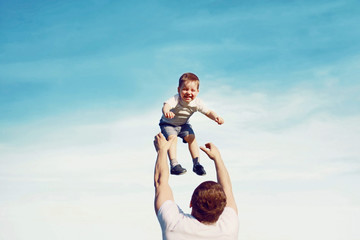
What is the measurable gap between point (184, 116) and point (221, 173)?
11.7 ft

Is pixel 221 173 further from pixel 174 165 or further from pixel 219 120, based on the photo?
pixel 219 120

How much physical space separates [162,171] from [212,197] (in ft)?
3.07

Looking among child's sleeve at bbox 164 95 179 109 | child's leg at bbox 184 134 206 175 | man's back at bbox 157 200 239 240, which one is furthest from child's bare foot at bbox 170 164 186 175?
man's back at bbox 157 200 239 240

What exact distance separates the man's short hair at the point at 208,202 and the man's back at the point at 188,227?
0.28ft

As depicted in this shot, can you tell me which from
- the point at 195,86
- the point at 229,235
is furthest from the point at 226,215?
the point at 195,86

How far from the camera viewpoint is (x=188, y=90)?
28.1ft

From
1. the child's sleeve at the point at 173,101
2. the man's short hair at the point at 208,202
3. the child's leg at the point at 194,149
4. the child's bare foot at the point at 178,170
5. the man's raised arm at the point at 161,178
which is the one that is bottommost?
the man's short hair at the point at 208,202

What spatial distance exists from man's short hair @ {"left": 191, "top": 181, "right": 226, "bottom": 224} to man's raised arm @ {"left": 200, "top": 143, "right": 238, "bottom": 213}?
0.46 m

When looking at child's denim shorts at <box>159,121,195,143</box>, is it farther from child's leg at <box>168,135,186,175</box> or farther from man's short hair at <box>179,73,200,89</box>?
man's short hair at <box>179,73,200,89</box>

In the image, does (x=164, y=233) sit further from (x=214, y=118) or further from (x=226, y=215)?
(x=214, y=118)

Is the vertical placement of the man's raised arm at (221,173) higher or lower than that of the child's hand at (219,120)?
lower

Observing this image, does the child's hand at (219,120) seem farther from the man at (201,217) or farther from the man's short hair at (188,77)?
the man at (201,217)

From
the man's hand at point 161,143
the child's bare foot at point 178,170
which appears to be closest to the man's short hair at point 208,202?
the man's hand at point 161,143

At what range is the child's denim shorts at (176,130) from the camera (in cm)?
927
